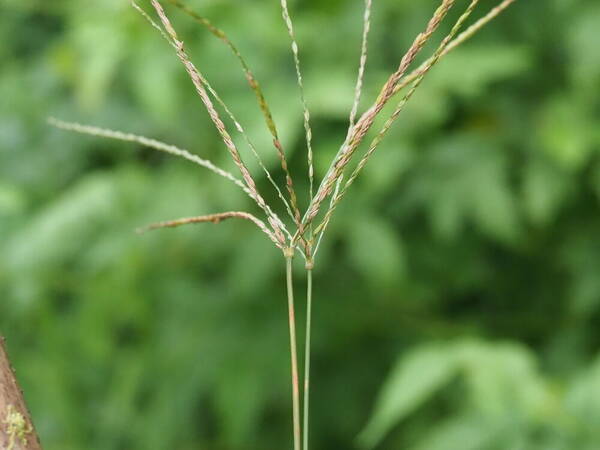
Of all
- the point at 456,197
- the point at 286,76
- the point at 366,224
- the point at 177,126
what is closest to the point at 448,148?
the point at 456,197

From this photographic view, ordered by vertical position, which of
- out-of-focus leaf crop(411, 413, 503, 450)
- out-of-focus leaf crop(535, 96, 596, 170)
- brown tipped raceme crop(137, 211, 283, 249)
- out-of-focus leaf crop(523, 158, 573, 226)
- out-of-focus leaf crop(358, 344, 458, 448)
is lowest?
out-of-focus leaf crop(411, 413, 503, 450)

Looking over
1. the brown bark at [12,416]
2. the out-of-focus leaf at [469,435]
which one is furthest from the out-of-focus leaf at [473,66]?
the brown bark at [12,416]

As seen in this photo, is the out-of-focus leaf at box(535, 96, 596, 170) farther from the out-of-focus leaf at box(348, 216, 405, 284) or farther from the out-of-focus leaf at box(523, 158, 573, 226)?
the out-of-focus leaf at box(348, 216, 405, 284)

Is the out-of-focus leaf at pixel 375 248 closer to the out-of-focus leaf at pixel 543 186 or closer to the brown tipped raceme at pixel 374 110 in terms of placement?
the out-of-focus leaf at pixel 543 186

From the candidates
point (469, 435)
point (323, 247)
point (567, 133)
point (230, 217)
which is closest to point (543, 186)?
point (567, 133)

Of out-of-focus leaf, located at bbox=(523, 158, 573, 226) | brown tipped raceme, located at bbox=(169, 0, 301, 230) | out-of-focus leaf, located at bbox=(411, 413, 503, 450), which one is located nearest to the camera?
brown tipped raceme, located at bbox=(169, 0, 301, 230)

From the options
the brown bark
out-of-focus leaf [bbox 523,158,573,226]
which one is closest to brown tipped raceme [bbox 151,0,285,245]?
the brown bark

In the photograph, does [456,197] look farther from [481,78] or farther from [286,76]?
[286,76]
